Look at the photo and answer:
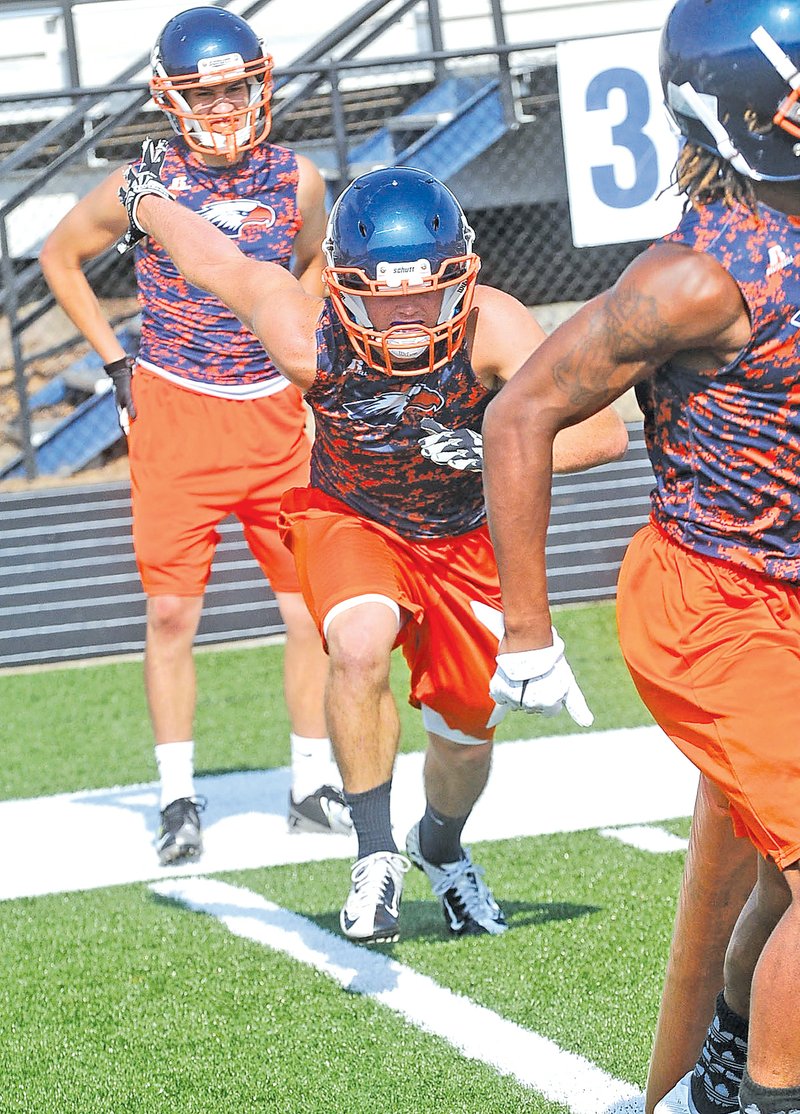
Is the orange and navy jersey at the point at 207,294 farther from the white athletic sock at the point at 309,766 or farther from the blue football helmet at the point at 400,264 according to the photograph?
the blue football helmet at the point at 400,264

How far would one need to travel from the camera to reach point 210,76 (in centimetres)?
510

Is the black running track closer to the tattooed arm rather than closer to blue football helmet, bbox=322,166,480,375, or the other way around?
blue football helmet, bbox=322,166,480,375

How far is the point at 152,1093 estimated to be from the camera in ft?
10.4

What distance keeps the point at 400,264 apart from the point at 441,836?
1.48m

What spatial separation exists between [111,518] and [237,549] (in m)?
0.72

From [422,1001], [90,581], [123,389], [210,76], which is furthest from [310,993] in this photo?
[90,581]

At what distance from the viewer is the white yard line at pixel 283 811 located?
4.96 meters

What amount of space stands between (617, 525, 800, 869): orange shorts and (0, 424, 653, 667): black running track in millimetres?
6181

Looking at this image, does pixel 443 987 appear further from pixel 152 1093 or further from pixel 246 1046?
pixel 152 1093

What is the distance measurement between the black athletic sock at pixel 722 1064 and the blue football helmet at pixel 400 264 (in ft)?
5.12

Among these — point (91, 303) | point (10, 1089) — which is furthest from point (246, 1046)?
point (91, 303)

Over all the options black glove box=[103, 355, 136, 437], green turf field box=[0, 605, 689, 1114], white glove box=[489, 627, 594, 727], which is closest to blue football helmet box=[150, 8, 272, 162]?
black glove box=[103, 355, 136, 437]

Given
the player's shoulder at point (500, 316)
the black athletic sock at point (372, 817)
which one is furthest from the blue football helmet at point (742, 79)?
the black athletic sock at point (372, 817)

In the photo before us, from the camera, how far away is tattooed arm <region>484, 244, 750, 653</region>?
218 cm
